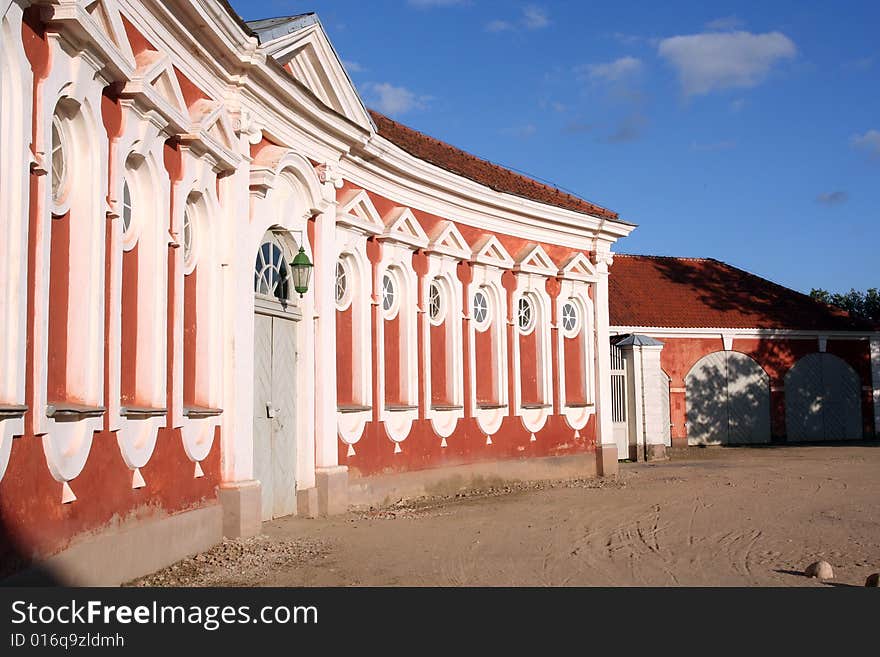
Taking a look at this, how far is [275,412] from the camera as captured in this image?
444 inches

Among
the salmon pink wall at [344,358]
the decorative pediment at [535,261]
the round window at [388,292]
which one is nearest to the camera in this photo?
the salmon pink wall at [344,358]

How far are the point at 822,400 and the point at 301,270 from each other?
869 inches

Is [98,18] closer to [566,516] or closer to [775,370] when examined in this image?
[566,516]

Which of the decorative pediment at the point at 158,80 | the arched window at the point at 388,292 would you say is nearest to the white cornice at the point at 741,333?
the arched window at the point at 388,292

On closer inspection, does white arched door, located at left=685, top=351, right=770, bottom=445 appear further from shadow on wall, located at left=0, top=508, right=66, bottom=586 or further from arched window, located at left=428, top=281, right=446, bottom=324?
shadow on wall, located at left=0, top=508, right=66, bottom=586

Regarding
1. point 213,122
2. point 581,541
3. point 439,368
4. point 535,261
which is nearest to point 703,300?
point 535,261

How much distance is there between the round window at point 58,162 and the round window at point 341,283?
20.9 feet

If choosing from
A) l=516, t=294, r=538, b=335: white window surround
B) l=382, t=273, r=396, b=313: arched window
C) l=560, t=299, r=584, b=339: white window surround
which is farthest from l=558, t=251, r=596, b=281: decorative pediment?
l=382, t=273, r=396, b=313: arched window

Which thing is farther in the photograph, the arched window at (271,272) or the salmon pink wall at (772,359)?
the salmon pink wall at (772,359)

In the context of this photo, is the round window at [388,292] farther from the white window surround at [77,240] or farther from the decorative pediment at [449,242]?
the white window surround at [77,240]

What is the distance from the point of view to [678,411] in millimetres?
27891

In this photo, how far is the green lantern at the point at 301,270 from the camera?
11.4 m

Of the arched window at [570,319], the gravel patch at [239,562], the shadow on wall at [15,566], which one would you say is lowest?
the gravel patch at [239,562]

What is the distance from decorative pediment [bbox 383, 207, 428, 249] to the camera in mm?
14279
